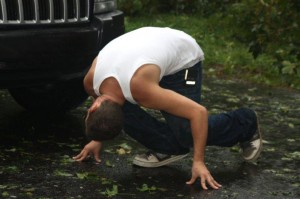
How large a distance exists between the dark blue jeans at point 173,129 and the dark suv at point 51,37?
684 millimetres

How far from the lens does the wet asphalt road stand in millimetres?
4605

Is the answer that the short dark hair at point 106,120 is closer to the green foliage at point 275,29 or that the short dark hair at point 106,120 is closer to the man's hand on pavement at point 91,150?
the man's hand on pavement at point 91,150

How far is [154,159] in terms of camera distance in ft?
16.9

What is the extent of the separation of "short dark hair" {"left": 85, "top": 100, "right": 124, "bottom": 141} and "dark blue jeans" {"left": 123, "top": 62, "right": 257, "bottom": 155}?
34 centimetres

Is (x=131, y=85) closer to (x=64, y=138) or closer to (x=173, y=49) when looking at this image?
(x=173, y=49)

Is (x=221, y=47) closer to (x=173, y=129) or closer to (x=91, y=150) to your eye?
(x=91, y=150)

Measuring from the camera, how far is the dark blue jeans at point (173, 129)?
495 cm

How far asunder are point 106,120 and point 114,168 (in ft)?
2.08

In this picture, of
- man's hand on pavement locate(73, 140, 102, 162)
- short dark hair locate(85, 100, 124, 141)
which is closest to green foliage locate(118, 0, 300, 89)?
man's hand on pavement locate(73, 140, 102, 162)

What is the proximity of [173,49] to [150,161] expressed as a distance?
782 mm

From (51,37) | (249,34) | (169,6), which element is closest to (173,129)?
(51,37)

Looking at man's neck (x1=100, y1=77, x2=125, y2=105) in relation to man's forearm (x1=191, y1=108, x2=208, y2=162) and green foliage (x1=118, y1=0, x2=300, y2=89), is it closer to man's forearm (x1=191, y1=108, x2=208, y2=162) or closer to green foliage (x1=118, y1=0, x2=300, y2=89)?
man's forearm (x1=191, y1=108, x2=208, y2=162)

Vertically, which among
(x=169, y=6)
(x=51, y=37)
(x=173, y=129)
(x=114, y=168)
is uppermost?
(x=51, y=37)

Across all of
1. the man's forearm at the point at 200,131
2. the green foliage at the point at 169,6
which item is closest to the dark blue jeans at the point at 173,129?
the man's forearm at the point at 200,131
